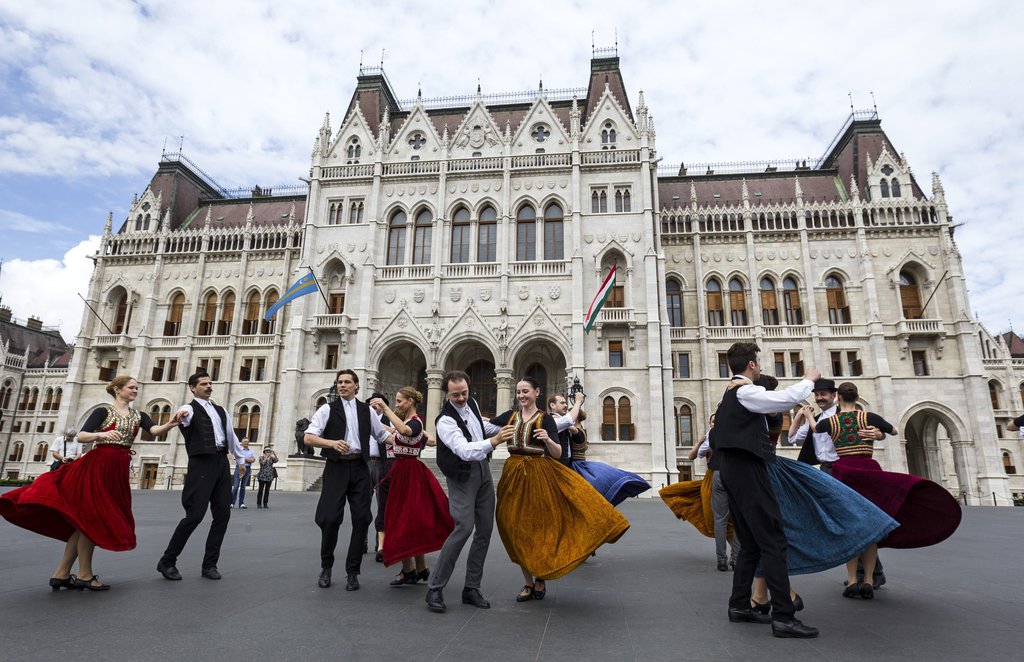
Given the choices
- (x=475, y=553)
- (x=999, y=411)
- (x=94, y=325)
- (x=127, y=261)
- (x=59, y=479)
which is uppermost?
(x=127, y=261)

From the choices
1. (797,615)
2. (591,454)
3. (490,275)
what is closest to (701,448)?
(797,615)

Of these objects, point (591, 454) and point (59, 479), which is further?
point (591, 454)

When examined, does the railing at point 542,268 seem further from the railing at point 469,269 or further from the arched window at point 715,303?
the arched window at point 715,303

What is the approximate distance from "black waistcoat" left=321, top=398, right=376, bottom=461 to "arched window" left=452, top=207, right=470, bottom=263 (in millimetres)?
24790

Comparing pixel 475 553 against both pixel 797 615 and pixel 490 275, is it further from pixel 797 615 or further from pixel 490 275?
pixel 490 275

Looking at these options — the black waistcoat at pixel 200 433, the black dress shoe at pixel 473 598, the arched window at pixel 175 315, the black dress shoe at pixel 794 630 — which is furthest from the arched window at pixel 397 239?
the black dress shoe at pixel 794 630

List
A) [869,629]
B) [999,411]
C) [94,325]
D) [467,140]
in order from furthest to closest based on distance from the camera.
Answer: [999,411] → [94,325] → [467,140] → [869,629]

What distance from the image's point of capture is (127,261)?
37.1 metres

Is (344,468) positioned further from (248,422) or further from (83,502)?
(248,422)

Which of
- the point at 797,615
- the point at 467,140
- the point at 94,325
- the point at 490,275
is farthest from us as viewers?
the point at 94,325

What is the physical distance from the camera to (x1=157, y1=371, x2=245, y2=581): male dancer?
6078 millimetres

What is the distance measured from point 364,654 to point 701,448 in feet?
18.3

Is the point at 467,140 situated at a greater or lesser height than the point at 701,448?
greater

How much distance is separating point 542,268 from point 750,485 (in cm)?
2496
